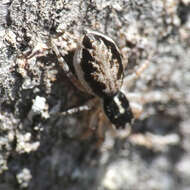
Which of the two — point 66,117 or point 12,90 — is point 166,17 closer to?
point 66,117

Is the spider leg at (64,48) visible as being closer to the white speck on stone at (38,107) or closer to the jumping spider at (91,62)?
the jumping spider at (91,62)

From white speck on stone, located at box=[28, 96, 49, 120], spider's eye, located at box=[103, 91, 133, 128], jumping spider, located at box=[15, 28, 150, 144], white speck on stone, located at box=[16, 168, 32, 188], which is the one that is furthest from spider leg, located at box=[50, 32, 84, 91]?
white speck on stone, located at box=[16, 168, 32, 188]

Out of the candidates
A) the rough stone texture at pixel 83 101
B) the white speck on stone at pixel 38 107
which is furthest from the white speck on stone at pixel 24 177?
the white speck on stone at pixel 38 107

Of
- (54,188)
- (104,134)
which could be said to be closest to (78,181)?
(54,188)

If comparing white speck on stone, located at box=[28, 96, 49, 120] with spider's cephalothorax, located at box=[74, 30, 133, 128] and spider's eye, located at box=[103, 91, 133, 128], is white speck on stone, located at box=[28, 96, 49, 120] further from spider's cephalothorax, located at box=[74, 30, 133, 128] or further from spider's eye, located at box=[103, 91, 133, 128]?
spider's eye, located at box=[103, 91, 133, 128]

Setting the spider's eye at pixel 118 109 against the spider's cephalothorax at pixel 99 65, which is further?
the spider's eye at pixel 118 109

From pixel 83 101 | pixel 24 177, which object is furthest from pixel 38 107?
pixel 24 177

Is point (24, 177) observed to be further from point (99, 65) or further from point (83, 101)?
point (99, 65)
